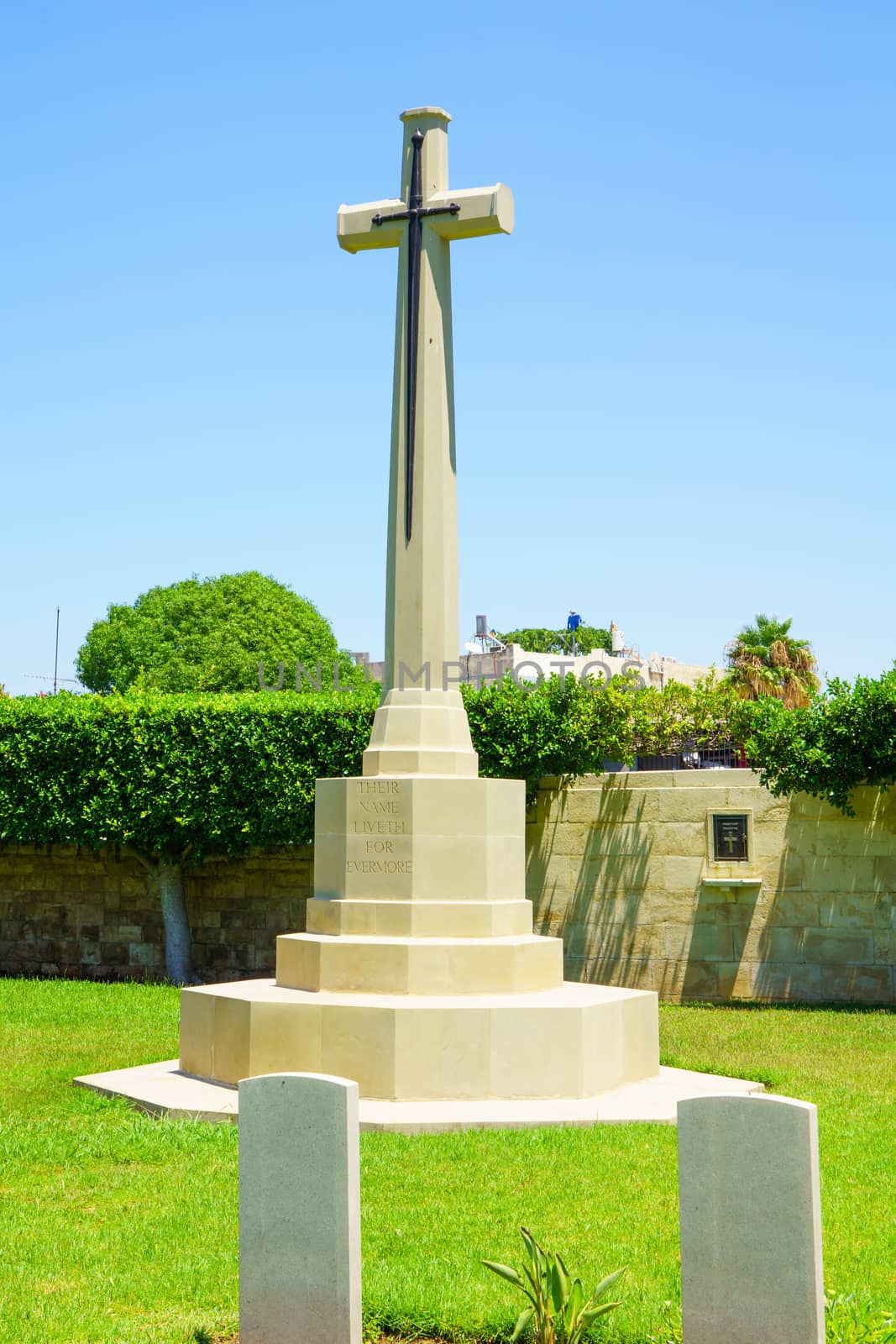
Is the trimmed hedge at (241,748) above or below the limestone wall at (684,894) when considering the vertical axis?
above

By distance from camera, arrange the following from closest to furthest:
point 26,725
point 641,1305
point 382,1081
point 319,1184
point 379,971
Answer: point 319,1184
point 641,1305
point 382,1081
point 379,971
point 26,725

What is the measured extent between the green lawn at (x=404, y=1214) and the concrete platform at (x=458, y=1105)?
0.28 metres

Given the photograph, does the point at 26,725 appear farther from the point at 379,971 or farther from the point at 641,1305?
the point at 641,1305

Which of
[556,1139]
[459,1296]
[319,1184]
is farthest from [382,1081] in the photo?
[319,1184]

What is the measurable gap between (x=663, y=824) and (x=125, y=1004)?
7149 millimetres

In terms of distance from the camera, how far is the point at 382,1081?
9312 millimetres

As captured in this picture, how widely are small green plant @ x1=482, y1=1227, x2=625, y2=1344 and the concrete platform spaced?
→ 3.25 meters

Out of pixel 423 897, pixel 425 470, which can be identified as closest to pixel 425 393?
pixel 425 470

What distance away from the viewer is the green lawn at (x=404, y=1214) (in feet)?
17.5

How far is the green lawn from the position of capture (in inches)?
211

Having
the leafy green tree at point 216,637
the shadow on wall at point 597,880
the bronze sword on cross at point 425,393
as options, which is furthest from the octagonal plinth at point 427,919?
the leafy green tree at point 216,637

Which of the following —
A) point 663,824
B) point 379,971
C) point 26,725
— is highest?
point 26,725

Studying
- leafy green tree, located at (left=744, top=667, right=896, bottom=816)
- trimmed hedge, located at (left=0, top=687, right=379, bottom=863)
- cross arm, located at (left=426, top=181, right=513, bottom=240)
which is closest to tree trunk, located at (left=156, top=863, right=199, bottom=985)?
trimmed hedge, located at (left=0, top=687, right=379, bottom=863)

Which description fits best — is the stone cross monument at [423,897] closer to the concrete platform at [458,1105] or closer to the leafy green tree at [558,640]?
the concrete platform at [458,1105]
